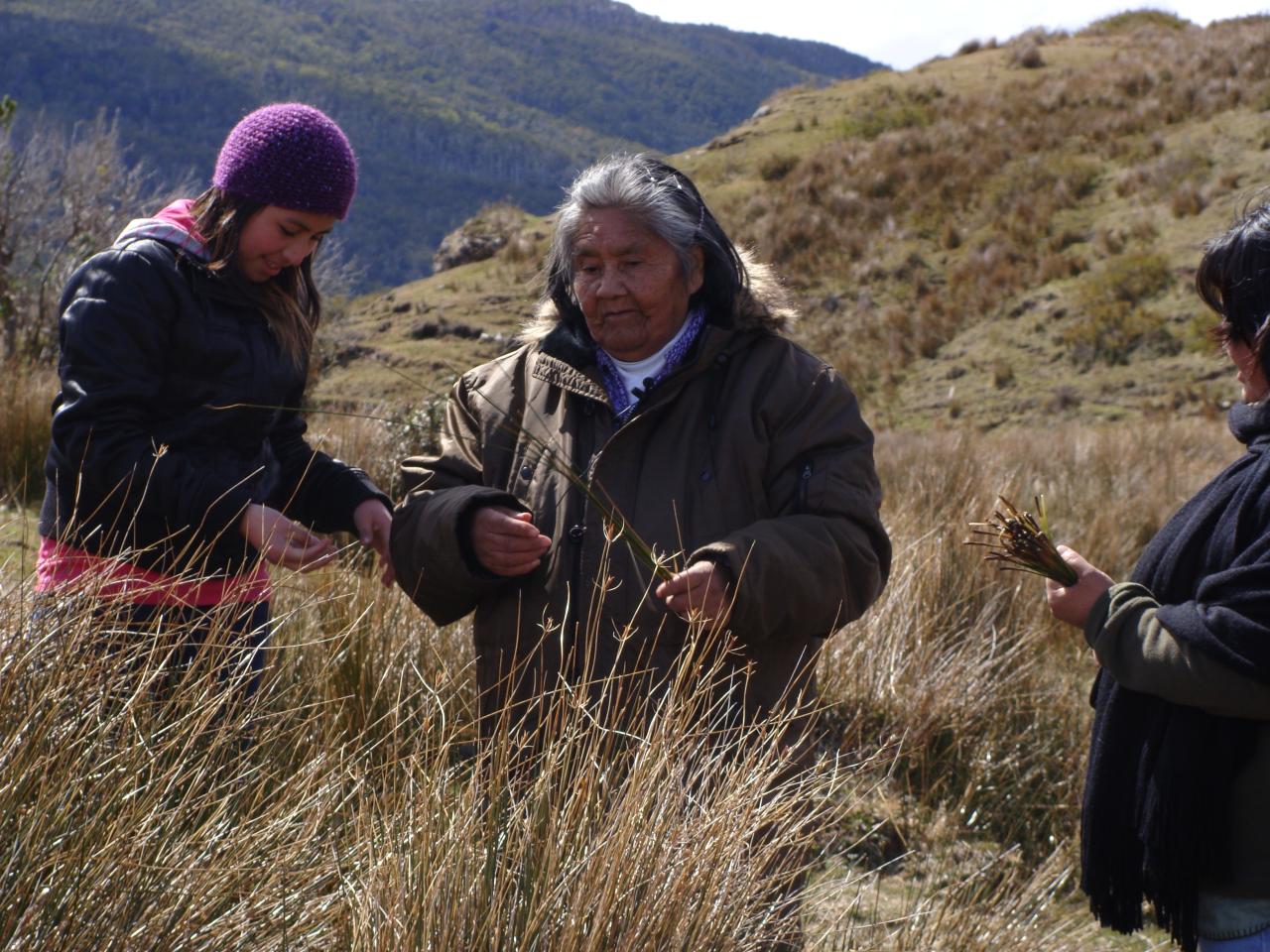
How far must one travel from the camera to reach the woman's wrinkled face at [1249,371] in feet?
6.66

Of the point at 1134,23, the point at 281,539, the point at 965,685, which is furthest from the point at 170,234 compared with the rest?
the point at 1134,23

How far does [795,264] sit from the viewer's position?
22109mm

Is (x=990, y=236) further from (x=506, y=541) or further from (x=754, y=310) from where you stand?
(x=506, y=541)

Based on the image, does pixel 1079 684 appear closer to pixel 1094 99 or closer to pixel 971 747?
pixel 971 747

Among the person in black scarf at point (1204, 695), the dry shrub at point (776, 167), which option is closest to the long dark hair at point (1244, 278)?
the person in black scarf at point (1204, 695)

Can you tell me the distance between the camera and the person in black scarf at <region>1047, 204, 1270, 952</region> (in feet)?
6.32

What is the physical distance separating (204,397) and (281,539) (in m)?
0.34

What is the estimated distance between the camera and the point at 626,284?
262 centimetres

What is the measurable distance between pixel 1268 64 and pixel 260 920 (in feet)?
84.0

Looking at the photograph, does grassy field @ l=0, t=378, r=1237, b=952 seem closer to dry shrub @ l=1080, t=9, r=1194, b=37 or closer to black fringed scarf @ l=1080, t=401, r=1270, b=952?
black fringed scarf @ l=1080, t=401, r=1270, b=952

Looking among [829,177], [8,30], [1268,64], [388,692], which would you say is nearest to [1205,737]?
[388,692]

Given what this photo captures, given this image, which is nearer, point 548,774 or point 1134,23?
point 548,774

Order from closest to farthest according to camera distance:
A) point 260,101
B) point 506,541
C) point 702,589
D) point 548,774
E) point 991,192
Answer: point 548,774 → point 702,589 → point 506,541 → point 991,192 → point 260,101

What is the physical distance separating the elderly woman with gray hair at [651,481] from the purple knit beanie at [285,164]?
1.50ft
